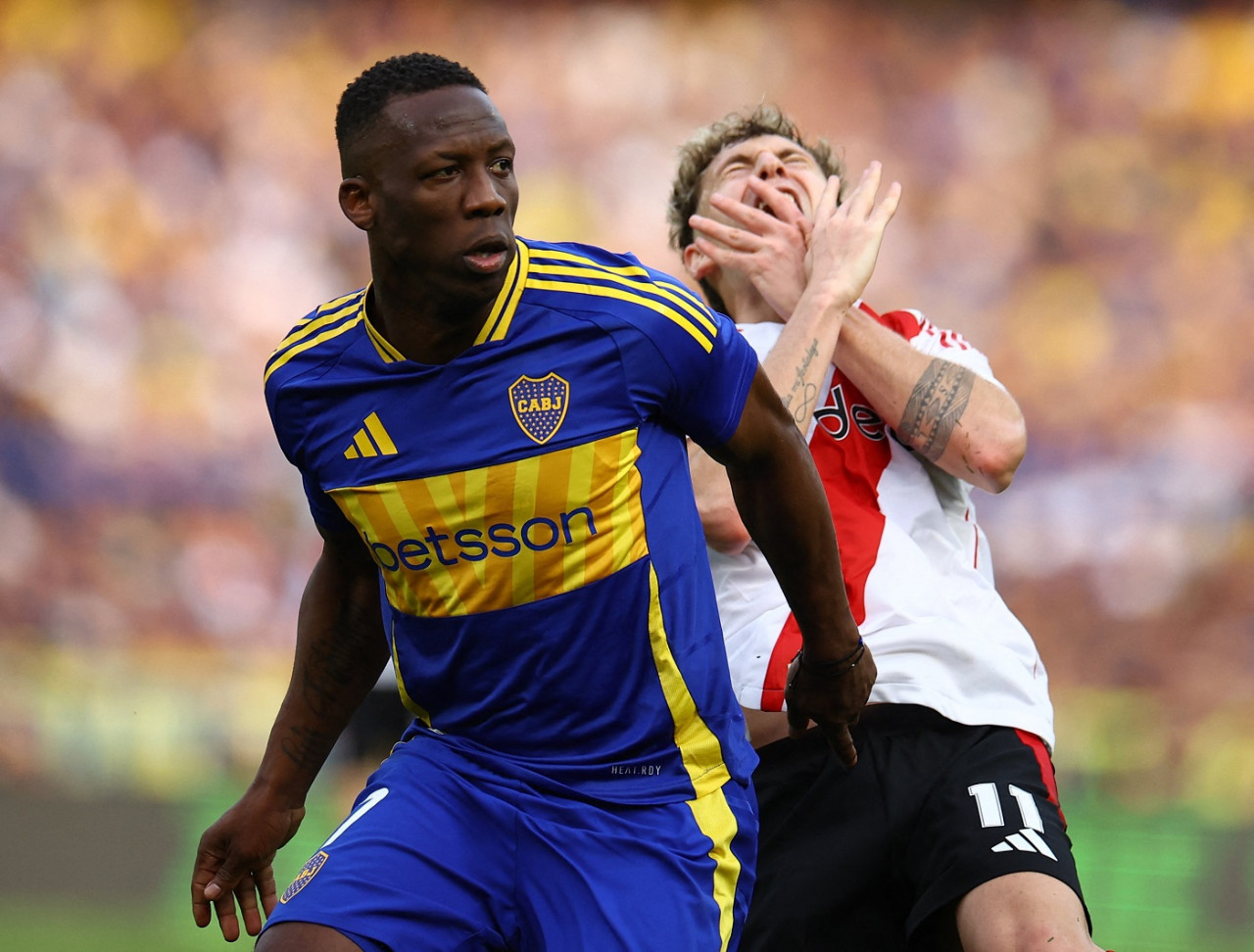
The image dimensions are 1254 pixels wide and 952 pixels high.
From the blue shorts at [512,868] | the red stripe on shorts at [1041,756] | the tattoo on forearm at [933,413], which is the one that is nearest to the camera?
the blue shorts at [512,868]

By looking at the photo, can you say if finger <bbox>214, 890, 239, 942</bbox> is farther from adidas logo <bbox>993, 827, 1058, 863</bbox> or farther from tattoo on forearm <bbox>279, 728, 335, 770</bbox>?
adidas logo <bbox>993, 827, 1058, 863</bbox>

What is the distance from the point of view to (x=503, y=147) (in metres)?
2.10

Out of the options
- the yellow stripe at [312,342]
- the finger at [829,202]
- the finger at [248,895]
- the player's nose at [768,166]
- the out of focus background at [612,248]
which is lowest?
the finger at [248,895]

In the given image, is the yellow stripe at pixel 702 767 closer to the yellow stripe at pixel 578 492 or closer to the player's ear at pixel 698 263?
the yellow stripe at pixel 578 492

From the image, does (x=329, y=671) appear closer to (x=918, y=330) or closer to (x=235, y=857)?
(x=235, y=857)

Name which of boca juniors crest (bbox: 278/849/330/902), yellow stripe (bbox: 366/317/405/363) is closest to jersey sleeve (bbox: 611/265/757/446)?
yellow stripe (bbox: 366/317/405/363)

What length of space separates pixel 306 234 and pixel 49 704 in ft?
9.31

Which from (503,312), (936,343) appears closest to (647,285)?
(503,312)

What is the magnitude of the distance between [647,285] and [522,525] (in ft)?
1.36

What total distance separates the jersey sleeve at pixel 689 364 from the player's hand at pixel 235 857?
3.13ft

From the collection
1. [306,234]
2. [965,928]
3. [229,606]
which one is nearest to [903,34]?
[306,234]

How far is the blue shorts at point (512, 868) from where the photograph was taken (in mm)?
2004

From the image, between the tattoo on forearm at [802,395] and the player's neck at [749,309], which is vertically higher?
the player's neck at [749,309]

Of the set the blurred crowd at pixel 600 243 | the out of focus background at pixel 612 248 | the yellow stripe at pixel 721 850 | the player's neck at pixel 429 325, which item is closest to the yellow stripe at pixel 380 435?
the player's neck at pixel 429 325
